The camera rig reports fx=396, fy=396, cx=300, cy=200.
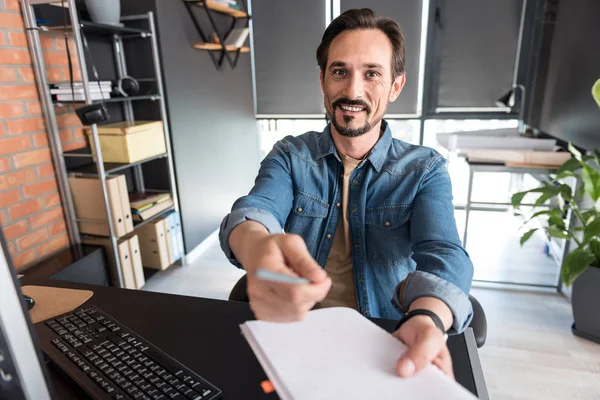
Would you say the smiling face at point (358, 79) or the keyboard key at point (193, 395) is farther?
the smiling face at point (358, 79)

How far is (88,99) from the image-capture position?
6.88 feet

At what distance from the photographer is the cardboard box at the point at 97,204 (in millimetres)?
2328

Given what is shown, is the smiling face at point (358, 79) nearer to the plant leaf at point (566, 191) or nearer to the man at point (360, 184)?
the man at point (360, 184)

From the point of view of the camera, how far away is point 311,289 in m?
0.53

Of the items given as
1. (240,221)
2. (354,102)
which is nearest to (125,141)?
(354,102)

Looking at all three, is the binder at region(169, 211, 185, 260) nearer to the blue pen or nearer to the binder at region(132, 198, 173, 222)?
the binder at region(132, 198, 173, 222)

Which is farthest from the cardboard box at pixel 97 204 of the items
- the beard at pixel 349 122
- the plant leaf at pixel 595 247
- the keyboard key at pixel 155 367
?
the plant leaf at pixel 595 247

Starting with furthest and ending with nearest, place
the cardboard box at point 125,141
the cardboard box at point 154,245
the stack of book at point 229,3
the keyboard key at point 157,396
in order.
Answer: the stack of book at point 229,3
the cardboard box at point 154,245
the cardboard box at point 125,141
the keyboard key at point 157,396

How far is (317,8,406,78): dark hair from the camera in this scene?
1.24 meters

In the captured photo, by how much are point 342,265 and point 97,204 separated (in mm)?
1733

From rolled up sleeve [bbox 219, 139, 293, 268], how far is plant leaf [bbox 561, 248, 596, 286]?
1.61m

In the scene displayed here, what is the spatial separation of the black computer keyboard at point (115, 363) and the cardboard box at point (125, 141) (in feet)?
5.77

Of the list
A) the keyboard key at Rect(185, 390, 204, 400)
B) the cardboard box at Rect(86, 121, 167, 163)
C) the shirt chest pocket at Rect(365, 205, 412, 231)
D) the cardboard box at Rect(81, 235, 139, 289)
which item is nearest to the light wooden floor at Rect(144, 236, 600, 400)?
the cardboard box at Rect(81, 235, 139, 289)

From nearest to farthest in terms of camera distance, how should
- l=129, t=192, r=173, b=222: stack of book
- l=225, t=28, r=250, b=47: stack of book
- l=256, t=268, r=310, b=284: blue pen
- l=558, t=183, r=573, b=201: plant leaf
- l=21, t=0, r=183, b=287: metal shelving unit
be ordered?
l=256, t=268, r=310, b=284: blue pen, l=21, t=0, r=183, b=287: metal shelving unit, l=558, t=183, r=573, b=201: plant leaf, l=129, t=192, r=173, b=222: stack of book, l=225, t=28, r=250, b=47: stack of book
